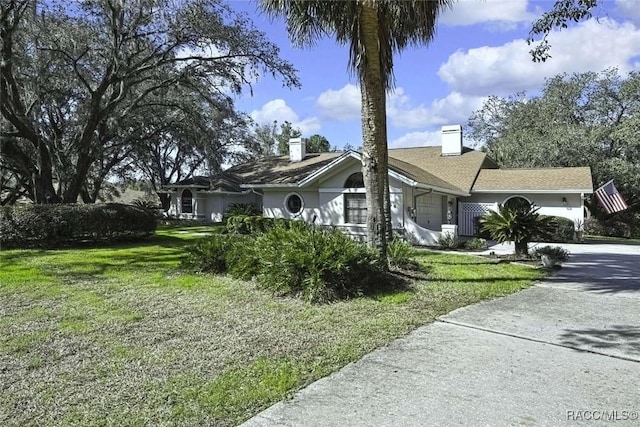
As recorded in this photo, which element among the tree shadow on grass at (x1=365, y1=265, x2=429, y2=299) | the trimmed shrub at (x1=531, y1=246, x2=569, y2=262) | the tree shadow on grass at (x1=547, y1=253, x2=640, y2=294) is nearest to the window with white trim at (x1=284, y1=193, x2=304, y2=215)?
the trimmed shrub at (x1=531, y1=246, x2=569, y2=262)

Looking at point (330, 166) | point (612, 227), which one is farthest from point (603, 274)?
point (612, 227)

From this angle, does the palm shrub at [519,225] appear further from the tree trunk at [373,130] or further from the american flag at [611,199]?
the american flag at [611,199]

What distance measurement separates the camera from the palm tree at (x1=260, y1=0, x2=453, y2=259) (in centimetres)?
955

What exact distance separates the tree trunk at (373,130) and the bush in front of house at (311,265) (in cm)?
70

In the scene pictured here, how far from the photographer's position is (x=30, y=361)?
489 centimetres

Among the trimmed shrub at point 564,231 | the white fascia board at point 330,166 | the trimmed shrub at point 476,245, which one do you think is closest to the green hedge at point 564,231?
the trimmed shrub at point 564,231

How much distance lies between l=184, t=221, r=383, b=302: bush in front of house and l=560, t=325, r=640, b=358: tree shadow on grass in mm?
3257

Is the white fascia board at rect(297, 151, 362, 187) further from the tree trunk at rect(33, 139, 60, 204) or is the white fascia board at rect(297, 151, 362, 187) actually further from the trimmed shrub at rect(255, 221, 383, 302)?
the trimmed shrub at rect(255, 221, 383, 302)

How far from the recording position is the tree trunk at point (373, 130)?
9.54 m

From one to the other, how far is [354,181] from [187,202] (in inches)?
708

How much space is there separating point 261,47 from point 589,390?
1681 cm

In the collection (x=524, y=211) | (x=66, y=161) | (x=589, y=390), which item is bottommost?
(x=589, y=390)

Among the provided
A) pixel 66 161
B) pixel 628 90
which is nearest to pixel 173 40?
pixel 66 161

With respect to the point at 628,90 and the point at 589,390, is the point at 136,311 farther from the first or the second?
the point at 628,90
